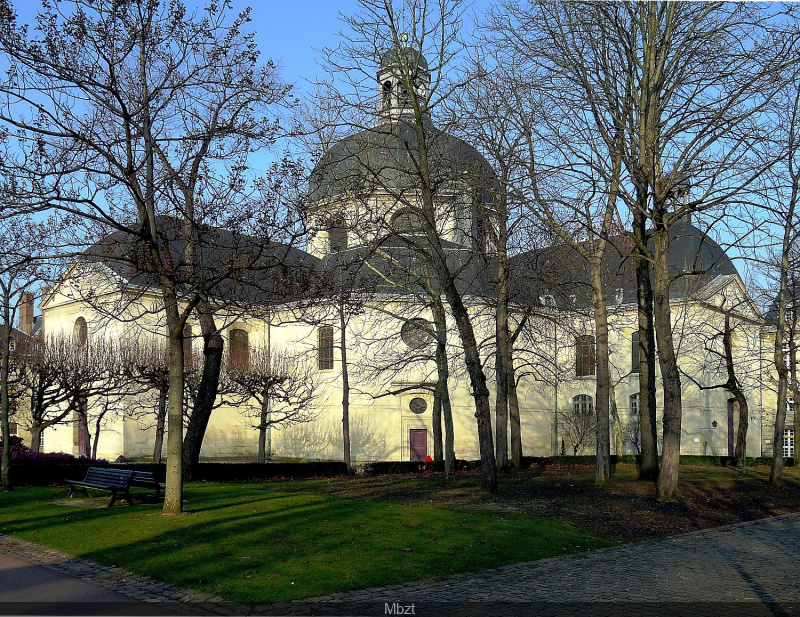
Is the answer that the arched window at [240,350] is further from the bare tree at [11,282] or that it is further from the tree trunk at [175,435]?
the tree trunk at [175,435]

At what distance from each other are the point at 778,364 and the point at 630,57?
32.7ft

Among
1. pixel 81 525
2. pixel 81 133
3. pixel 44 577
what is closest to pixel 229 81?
pixel 81 133

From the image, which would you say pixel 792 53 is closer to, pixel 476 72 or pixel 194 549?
pixel 476 72

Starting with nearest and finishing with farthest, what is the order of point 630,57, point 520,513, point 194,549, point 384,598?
point 384,598 < point 194,549 < point 520,513 < point 630,57

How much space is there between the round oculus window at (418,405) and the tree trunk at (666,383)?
90.9 ft

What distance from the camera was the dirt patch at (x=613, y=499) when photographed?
1227 centimetres

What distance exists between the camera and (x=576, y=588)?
773 cm

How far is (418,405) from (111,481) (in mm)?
28370

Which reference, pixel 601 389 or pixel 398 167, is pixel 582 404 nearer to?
pixel 601 389

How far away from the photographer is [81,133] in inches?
452

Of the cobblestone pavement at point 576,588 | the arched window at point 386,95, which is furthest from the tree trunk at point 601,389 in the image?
the cobblestone pavement at point 576,588

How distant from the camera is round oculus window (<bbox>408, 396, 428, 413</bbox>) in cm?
4162

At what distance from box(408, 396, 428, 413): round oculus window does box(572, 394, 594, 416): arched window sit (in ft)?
30.8

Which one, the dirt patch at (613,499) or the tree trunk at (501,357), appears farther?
the tree trunk at (501,357)
